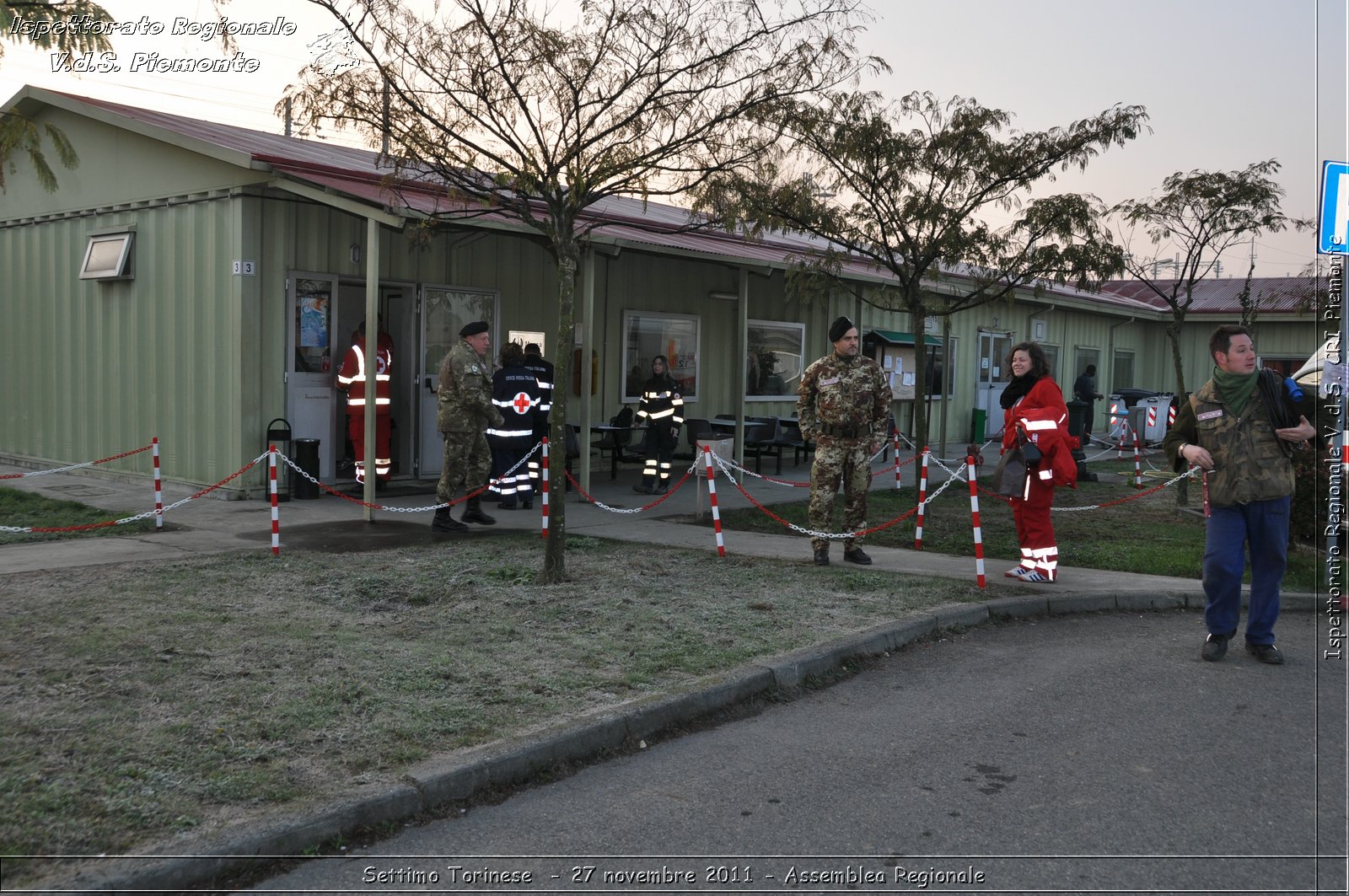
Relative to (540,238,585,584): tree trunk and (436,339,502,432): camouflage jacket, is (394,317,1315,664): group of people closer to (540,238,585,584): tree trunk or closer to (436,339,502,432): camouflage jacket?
(436,339,502,432): camouflage jacket

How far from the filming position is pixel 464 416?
37.2 feet

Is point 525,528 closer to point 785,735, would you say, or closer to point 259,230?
point 259,230

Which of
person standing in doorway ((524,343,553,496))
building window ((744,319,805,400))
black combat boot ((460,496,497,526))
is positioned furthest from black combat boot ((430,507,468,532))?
building window ((744,319,805,400))

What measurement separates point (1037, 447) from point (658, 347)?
32.3 ft

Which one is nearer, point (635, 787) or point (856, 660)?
point (635, 787)

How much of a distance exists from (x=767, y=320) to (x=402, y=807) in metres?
16.3

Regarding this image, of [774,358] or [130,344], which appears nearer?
[130,344]

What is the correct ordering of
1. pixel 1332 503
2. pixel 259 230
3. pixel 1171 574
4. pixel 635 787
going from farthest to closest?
1. pixel 259 230
2. pixel 1171 574
3. pixel 1332 503
4. pixel 635 787

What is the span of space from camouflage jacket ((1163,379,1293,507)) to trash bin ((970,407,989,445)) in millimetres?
19426

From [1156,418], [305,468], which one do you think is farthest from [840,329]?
[1156,418]

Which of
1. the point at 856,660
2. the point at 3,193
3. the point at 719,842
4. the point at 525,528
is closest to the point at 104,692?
the point at 719,842

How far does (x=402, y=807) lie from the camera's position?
435cm

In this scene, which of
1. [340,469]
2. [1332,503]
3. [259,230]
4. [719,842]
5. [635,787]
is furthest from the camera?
[340,469]

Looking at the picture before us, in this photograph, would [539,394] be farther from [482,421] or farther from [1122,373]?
[1122,373]
